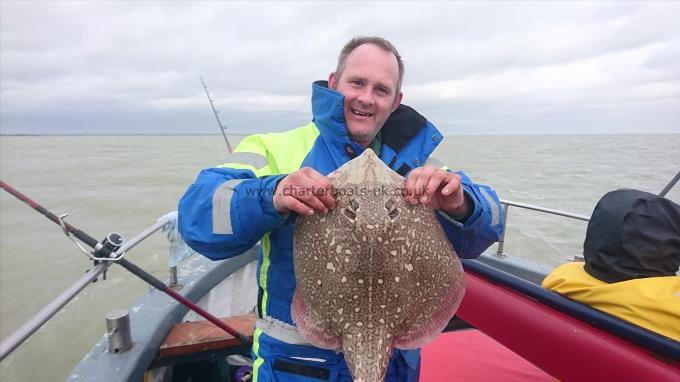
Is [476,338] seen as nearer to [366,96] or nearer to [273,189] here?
[366,96]

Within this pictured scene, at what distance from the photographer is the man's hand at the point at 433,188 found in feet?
5.80

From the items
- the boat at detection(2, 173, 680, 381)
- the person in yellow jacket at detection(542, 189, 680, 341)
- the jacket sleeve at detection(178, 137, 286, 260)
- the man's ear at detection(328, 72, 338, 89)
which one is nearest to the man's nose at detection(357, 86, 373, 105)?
the man's ear at detection(328, 72, 338, 89)

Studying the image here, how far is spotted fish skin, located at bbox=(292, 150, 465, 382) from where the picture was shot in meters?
1.69

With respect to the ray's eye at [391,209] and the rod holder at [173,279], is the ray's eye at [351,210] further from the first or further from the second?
the rod holder at [173,279]

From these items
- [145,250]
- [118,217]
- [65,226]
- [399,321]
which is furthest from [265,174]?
[118,217]

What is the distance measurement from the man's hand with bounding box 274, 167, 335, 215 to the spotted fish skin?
0.06 meters

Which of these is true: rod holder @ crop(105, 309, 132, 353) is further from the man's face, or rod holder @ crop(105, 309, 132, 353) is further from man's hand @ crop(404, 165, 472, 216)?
man's hand @ crop(404, 165, 472, 216)

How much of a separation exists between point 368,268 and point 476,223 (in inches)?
30.4

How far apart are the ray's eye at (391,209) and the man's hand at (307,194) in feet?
0.83

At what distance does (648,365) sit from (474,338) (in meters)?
2.20

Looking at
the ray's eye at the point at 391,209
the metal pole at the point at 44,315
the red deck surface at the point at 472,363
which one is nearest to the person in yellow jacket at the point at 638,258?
the red deck surface at the point at 472,363

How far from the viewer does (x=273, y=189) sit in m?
1.83

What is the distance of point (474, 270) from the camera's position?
11.4ft

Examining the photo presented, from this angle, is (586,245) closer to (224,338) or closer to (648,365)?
(648,365)
